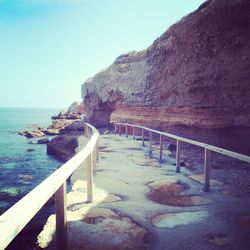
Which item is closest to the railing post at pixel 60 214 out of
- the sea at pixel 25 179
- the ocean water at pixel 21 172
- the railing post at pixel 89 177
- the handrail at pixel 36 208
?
the handrail at pixel 36 208

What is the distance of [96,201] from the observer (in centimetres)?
448

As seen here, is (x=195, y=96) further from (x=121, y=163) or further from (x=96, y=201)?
(x=96, y=201)

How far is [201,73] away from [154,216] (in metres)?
10.7

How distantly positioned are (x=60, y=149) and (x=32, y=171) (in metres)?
3.59

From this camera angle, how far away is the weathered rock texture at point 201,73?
12.1m

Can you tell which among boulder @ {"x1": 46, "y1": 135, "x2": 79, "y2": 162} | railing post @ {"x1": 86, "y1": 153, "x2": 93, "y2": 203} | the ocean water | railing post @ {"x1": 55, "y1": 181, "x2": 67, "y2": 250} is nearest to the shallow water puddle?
railing post @ {"x1": 86, "y1": 153, "x2": 93, "y2": 203}

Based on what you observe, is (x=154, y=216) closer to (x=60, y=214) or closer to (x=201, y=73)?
(x=60, y=214)

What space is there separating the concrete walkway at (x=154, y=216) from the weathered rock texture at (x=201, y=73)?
7102 mm

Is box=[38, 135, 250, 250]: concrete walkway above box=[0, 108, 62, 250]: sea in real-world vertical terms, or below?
above

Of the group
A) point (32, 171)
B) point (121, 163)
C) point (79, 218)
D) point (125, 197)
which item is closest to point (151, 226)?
point (79, 218)

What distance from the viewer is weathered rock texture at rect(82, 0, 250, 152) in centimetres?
1213

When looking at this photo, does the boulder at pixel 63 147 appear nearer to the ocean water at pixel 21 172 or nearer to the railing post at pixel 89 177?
the ocean water at pixel 21 172

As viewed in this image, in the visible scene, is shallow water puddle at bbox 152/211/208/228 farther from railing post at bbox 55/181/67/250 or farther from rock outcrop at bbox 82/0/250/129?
rock outcrop at bbox 82/0/250/129

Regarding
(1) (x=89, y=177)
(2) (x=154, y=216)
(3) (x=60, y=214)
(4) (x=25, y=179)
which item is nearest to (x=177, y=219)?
(2) (x=154, y=216)
